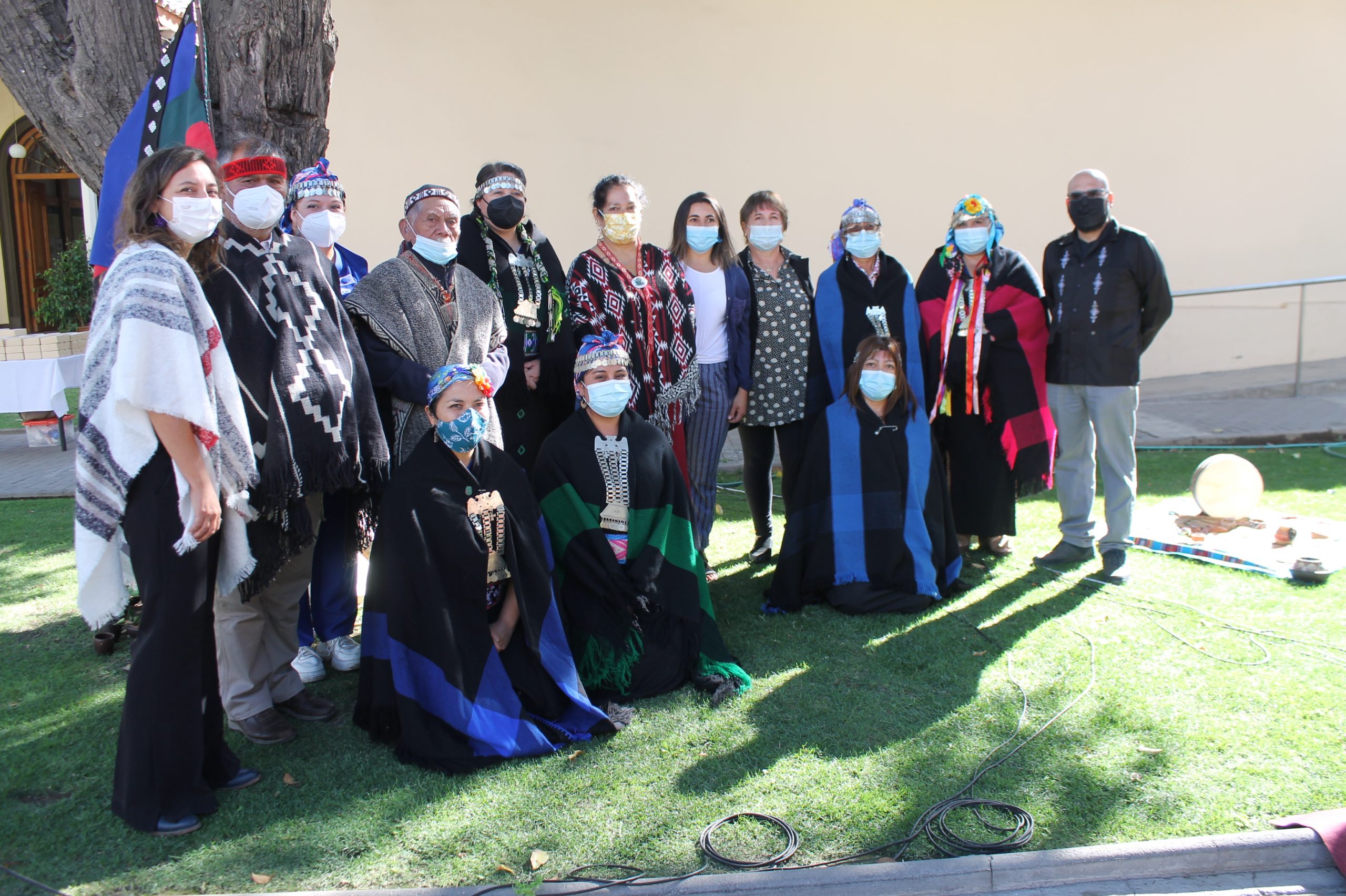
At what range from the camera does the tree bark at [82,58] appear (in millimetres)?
4375

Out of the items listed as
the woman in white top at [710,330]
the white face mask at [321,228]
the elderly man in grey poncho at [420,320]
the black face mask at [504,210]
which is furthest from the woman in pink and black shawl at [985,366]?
the white face mask at [321,228]

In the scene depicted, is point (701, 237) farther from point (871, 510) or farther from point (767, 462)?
point (871, 510)

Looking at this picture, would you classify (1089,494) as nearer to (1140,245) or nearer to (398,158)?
(1140,245)

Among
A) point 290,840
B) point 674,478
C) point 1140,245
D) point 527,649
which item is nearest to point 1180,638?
point 1140,245

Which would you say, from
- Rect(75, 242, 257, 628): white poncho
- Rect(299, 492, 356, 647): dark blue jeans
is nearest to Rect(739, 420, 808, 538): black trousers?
Rect(299, 492, 356, 647): dark blue jeans

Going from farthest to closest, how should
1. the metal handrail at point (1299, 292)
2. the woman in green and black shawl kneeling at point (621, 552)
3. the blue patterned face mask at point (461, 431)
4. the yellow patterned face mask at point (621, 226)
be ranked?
the metal handrail at point (1299, 292) < the yellow patterned face mask at point (621, 226) < the woman in green and black shawl kneeling at point (621, 552) < the blue patterned face mask at point (461, 431)

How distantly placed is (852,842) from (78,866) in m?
2.30

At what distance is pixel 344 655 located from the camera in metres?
4.27

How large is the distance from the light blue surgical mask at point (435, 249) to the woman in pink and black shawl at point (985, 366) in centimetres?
263

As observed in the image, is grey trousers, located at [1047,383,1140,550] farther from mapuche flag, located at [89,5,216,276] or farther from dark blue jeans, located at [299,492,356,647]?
Result: mapuche flag, located at [89,5,216,276]

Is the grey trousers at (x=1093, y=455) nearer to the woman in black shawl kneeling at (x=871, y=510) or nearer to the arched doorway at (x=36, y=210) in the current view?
the woman in black shawl kneeling at (x=871, y=510)

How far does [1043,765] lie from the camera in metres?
3.34

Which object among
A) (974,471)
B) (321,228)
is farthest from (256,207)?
(974,471)

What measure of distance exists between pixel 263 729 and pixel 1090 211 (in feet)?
15.0
